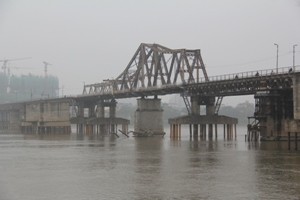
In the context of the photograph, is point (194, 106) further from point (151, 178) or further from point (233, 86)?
point (151, 178)

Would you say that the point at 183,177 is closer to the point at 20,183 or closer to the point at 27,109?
the point at 20,183

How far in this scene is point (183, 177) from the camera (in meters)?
41.4

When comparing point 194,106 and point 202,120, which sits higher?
point 194,106

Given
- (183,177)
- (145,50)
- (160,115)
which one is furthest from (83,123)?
(183,177)

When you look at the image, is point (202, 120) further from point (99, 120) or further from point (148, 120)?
point (99, 120)

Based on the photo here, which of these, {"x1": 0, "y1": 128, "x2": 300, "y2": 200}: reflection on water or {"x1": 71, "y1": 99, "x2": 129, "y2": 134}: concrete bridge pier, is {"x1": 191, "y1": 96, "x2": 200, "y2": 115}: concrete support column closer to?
{"x1": 71, "y1": 99, "x2": 129, "y2": 134}: concrete bridge pier

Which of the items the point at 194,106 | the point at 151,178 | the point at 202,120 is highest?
the point at 194,106

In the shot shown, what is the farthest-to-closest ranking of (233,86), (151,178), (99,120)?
(99,120)
(233,86)
(151,178)

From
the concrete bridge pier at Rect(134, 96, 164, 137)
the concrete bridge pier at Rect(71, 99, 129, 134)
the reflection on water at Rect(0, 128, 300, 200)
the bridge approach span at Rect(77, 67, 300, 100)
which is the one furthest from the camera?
the concrete bridge pier at Rect(71, 99, 129, 134)

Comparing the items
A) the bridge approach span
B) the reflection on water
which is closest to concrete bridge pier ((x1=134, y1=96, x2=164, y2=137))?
the bridge approach span

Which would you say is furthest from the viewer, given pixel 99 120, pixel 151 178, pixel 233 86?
pixel 99 120

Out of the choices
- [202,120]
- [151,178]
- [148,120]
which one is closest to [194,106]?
[202,120]

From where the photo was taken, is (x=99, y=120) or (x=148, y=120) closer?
(x=148, y=120)

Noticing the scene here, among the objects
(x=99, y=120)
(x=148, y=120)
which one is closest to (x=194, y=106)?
(x=148, y=120)
